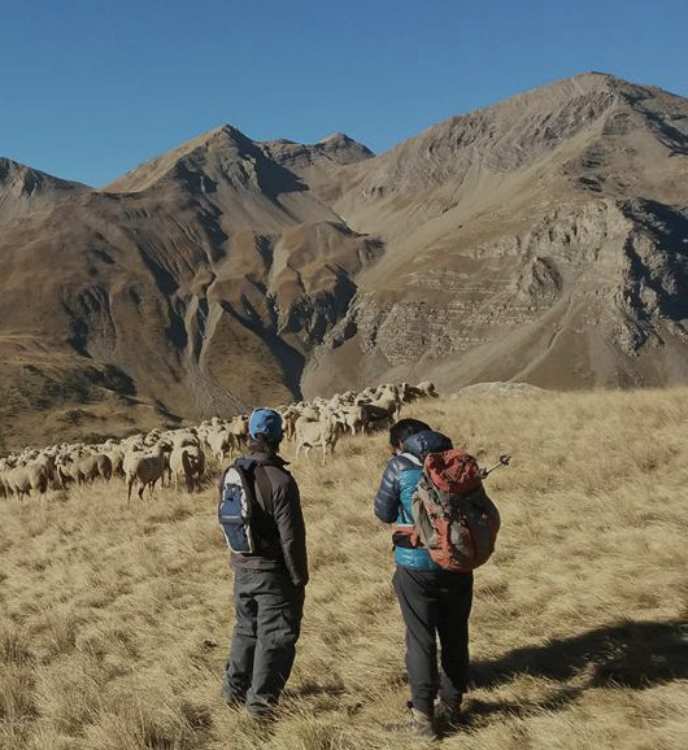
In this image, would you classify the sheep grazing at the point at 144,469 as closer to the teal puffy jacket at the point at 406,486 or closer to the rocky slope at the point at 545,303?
the teal puffy jacket at the point at 406,486

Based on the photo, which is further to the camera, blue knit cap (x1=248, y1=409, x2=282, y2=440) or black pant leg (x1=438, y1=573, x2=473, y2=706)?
blue knit cap (x1=248, y1=409, x2=282, y2=440)

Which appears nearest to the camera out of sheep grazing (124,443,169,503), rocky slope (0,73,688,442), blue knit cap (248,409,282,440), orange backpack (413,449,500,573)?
orange backpack (413,449,500,573)

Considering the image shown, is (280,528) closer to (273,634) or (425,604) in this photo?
(273,634)

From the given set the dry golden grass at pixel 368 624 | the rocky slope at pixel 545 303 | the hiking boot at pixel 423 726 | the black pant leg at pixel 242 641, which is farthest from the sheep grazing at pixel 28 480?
the rocky slope at pixel 545 303

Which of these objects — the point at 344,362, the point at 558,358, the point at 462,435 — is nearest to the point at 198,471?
the point at 462,435

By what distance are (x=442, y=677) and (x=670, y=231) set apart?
191 m

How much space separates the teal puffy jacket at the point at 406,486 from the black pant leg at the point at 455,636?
329 mm

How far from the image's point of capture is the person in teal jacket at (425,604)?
5078 millimetres

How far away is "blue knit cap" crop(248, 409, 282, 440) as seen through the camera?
18.6ft

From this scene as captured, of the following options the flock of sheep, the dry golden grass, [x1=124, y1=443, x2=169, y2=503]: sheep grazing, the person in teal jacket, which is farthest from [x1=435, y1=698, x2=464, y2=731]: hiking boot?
[x1=124, y1=443, x2=169, y2=503]: sheep grazing

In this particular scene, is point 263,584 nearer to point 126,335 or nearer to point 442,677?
point 442,677

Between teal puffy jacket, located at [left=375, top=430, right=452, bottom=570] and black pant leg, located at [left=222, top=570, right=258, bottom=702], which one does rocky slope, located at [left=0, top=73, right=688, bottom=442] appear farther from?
teal puffy jacket, located at [left=375, top=430, right=452, bottom=570]

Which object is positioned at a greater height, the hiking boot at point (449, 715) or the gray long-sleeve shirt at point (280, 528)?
the gray long-sleeve shirt at point (280, 528)

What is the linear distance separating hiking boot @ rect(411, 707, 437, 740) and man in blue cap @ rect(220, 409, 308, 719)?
1.08 meters
